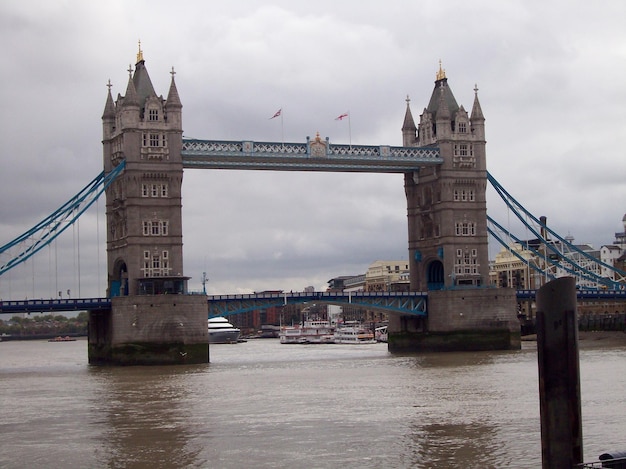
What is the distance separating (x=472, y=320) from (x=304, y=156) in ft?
57.1

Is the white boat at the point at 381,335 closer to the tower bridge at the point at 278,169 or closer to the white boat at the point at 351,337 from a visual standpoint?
the white boat at the point at 351,337

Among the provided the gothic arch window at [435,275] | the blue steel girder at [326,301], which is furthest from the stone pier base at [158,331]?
the gothic arch window at [435,275]

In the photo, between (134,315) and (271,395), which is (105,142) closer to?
(134,315)

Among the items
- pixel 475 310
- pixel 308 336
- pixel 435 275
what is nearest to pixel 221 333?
pixel 308 336

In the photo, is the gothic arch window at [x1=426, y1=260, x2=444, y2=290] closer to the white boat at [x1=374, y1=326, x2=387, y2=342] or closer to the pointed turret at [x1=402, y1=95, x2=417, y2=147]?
the pointed turret at [x1=402, y1=95, x2=417, y2=147]

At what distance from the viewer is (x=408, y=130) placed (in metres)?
92.2

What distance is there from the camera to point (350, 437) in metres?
33.0

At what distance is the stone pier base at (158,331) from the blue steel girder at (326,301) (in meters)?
5.64

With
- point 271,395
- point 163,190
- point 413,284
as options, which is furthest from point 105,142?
point 271,395

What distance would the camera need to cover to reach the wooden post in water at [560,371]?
21.1 metres

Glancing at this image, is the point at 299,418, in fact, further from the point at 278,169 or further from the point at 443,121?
the point at 443,121

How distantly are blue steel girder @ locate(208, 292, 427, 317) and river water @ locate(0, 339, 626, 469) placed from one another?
1652cm

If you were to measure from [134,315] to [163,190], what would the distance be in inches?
370

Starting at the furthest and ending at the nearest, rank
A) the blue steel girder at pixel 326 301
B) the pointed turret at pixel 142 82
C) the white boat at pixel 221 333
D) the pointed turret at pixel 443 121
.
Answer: the white boat at pixel 221 333, the pointed turret at pixel 443 121, the blue steel girder at pixel 326 301, the pointed turret at pixel 142 82
